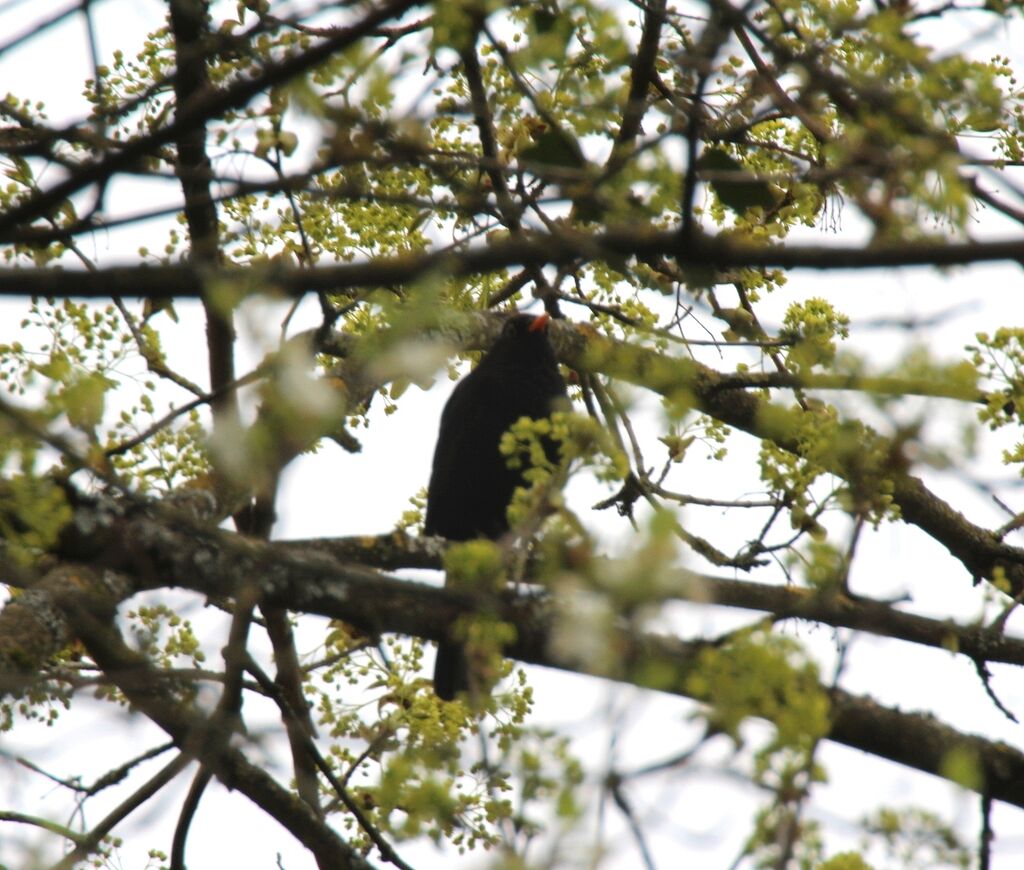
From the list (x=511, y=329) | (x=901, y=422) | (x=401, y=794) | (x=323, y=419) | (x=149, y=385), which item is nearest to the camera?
(x=323, y=419)

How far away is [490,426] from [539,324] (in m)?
0.49

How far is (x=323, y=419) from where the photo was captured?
1334 millimetres

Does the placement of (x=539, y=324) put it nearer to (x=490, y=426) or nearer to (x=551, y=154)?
(x=490, y=426)

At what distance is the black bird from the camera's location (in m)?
4.77

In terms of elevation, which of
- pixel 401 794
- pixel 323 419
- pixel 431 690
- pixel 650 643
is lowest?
pixel 401 794

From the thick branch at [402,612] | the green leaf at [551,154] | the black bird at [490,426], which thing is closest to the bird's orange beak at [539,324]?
the black bird at [490,426]

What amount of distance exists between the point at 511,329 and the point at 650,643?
3.24m

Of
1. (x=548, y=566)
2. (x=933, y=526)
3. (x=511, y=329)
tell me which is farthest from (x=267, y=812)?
(x=933, y=526)

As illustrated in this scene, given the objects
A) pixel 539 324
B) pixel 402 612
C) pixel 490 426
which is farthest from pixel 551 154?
pixel 490 426

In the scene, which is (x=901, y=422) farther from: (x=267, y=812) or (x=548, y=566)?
(x=267, y=812)

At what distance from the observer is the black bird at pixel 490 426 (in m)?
4.77

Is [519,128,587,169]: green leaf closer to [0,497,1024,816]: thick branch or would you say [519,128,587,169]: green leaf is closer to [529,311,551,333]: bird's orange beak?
[0,497,1024,816]: thick branch

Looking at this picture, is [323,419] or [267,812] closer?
[323,419]

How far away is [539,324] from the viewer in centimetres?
467
